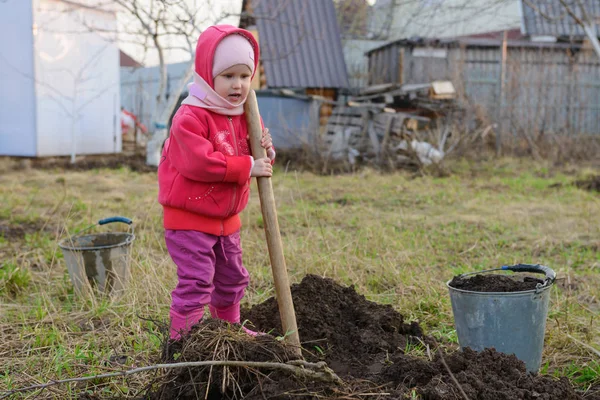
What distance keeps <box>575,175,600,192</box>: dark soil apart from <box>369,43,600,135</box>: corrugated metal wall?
13.7 ft

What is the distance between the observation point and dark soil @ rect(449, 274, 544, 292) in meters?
2.53

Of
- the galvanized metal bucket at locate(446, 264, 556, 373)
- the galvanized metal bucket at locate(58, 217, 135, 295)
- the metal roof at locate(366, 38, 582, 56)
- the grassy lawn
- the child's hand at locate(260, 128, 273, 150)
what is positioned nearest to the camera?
the galvanized metal bucket at locate(446, 264, 556, 373)

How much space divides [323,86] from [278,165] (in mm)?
2982

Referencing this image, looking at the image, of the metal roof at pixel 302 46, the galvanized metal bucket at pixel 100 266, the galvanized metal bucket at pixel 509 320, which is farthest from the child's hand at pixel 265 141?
the metal roof at pixel 302 46

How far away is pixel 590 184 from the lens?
8.38m

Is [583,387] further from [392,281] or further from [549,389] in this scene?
[392,281]

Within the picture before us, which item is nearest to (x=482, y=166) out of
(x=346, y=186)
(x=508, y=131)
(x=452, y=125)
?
(x=452, y=125)

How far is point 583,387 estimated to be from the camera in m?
2.41

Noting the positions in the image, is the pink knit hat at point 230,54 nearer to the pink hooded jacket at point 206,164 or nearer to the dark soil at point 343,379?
the pink hooded jacket at point 206,164

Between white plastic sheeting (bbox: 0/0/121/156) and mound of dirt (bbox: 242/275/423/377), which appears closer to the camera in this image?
mound of dirt (bbox: 242/275/423/377)

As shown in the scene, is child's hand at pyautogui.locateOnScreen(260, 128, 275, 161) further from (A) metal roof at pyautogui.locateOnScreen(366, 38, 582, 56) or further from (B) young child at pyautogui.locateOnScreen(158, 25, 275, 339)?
(A) metal roof at pyautogui.locateOnScreen(366, 38, 582, 56)

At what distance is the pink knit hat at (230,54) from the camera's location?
2527 millimetres

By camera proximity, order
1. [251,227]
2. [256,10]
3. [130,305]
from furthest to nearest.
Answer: [256,10], [251,227], [130,305]

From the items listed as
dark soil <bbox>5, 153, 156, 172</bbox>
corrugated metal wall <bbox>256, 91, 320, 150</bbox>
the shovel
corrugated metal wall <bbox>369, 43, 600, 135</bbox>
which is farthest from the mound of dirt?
corrugated metal wall <bbox>369, 43, 600, 135</bbox>
